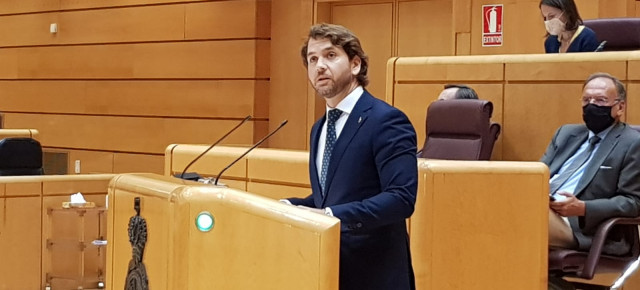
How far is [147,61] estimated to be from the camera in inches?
383

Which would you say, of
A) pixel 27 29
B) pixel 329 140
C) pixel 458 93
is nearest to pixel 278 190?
pixel 458 93

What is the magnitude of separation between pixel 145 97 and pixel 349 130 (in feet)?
24.8

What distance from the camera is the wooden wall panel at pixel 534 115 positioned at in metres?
4.99

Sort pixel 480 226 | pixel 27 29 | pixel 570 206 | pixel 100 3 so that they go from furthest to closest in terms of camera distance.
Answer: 1. pixel 27 29
2. pixel 100 3
3. pixel 570 206
4. pixel 480 226

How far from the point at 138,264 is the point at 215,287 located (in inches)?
15.0

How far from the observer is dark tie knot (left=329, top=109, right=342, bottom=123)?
255 cm

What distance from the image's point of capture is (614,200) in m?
3.72

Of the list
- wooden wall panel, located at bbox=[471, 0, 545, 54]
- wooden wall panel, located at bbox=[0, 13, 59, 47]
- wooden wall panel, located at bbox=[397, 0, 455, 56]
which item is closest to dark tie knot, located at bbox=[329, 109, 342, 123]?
wooden wall panel, located at bbox=[471, 0, 545, 54]

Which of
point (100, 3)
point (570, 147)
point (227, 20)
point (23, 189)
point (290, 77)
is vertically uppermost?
point (100, 3)

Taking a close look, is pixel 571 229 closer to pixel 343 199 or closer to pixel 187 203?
pixel 343 199

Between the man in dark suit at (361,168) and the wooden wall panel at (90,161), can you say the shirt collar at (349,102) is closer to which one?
the man in dark suit at (361,168)

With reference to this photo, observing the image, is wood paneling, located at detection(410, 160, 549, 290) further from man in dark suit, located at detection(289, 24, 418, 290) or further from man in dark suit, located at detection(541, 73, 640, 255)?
man in dark suit, located at detection(289, 24, 418, 290)

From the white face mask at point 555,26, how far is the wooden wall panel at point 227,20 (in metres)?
4.13

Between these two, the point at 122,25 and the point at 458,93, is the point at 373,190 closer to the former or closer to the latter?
the point at 458,93
